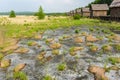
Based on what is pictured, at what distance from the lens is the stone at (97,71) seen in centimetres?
1819

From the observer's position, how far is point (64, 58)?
71.7 ft

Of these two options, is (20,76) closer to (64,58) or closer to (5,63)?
(5,63)

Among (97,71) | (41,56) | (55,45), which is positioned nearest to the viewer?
(97,71)

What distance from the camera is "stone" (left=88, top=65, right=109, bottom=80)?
59.7ft

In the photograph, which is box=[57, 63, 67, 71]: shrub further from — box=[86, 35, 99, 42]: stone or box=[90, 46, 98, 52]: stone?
box=[86, 35, 99, 42]: stone

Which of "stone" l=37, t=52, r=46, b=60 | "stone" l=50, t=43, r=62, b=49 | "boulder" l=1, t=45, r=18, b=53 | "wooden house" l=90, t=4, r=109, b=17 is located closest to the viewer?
"stone" l=37, t=52, r=46, b=60

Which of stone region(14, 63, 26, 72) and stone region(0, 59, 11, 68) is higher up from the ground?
stone region(0, 59, 11, 68)

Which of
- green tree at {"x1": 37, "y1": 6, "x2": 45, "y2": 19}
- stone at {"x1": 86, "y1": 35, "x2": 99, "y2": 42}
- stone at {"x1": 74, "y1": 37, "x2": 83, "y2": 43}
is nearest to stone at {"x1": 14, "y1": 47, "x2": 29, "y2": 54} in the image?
stone at {"x1": 74, "y1": 37, "x2": 83, "y2": 43}

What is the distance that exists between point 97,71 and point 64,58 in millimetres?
3633

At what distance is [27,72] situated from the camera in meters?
19.5

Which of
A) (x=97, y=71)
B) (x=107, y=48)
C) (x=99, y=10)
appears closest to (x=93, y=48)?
(x=107, y=48)

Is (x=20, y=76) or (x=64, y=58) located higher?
(x=64, y=58)

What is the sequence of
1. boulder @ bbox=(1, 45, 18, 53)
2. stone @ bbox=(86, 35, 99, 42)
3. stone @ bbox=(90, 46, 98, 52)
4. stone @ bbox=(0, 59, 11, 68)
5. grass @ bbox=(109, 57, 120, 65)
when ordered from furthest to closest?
stone @ bbox=(86, 35, 99, 42), boulder @ bbox=(1, 45, 18, 53), stone @ bbox=(90, 46, 98, 52), stone @ bbox=(0, 59, 11, 68), grass @ bbox=(109, 57, 120, 65)

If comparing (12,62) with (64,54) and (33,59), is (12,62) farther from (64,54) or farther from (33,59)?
(64,54)
